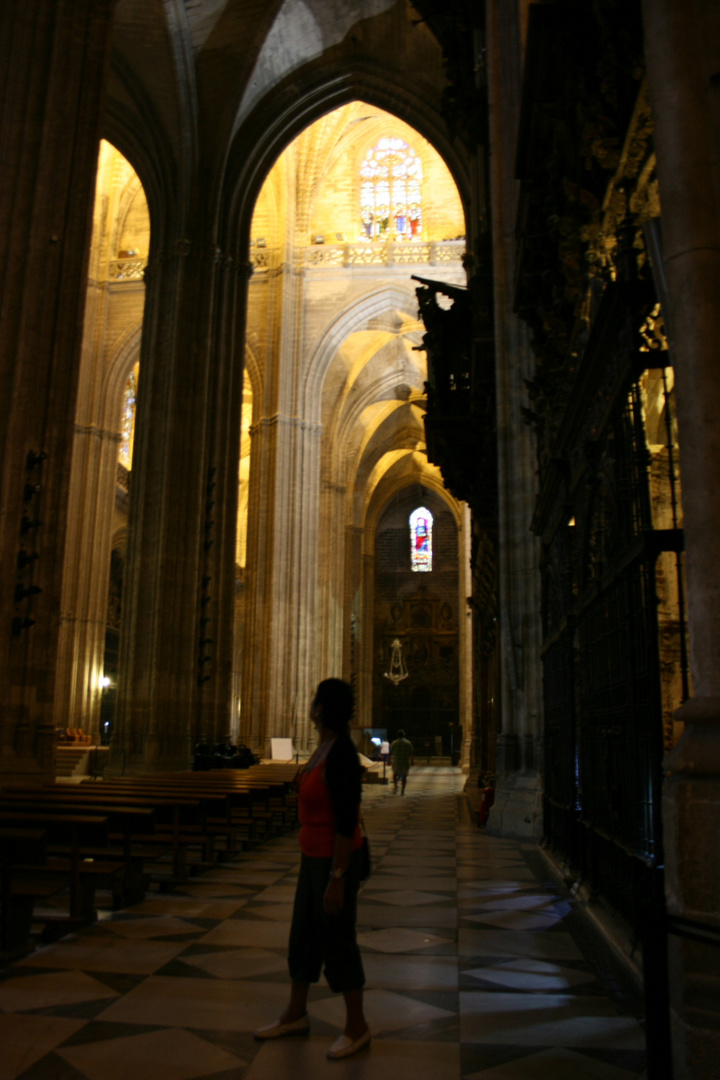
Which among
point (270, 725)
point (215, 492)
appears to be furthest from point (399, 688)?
point (215, 492)

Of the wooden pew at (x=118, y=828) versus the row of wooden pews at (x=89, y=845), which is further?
the wooden pew at (x=118, y=828)

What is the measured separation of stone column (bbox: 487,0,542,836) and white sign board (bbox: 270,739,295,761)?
14.0m

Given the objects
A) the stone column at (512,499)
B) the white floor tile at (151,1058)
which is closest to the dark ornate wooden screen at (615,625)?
the white floor tile at (151,1058)

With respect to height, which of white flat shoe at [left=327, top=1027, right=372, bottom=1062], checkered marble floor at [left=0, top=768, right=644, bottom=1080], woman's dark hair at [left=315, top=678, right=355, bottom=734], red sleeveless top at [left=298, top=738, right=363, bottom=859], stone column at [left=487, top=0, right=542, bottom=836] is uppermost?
stone column at [left=487, top=0, right=542, bottom=836]

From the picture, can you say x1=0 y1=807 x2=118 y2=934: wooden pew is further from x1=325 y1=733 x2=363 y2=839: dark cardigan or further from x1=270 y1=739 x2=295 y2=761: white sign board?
x1=270 y1=739 x2=295 y2=761: white sign board

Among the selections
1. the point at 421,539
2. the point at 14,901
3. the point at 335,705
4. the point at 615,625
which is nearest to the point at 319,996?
the point at 335,705

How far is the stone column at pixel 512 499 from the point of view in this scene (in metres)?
8.58

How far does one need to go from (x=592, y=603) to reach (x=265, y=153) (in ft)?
57.1

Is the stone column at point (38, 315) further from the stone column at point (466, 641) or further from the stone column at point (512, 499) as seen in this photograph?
the stone column at point (466, 641)

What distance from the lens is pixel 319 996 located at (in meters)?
3.30

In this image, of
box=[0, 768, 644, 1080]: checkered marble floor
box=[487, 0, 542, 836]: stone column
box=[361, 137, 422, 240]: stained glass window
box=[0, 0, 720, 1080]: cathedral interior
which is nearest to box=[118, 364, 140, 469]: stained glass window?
box=[0, 0, 720, 1080]: cathedral interior

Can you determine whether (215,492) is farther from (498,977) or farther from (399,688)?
(399,688)

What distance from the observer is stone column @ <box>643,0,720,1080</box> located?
2127 mm

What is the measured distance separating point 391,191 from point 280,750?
18.8 m
